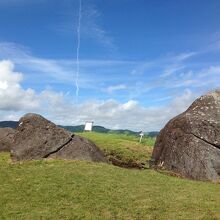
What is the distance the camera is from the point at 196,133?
3058 cm

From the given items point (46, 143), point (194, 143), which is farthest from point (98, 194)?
point (46, 143)

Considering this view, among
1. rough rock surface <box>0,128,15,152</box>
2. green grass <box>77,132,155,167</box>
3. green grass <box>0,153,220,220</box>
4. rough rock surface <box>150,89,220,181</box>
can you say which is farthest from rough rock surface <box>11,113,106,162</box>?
rough rock surface <box>0,128,15,152</box>

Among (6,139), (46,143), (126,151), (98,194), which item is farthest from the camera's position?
(6,139)

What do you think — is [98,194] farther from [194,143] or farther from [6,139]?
[6,139]

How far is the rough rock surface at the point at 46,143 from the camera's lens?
106 feet

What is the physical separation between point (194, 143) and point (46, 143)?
449 inches

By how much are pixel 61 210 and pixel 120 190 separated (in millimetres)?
4511

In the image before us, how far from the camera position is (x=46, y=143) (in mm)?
32688

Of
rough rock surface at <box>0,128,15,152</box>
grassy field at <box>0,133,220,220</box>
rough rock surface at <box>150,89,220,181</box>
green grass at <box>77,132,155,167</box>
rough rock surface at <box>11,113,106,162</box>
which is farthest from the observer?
rough rock surface at <box>0,128,15,152</box>

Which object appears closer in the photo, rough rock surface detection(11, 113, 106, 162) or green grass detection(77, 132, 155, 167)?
rough rock surface detection(11, 113, 106, 162)

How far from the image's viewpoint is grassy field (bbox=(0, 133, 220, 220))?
19281 millimetres

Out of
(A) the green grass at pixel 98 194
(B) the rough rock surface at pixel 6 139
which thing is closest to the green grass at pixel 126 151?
(A) the green grass at pixel 98 194

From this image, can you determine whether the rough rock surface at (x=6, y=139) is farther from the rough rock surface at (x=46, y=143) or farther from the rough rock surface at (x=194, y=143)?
the rough rock surface at (x=194, y=143)

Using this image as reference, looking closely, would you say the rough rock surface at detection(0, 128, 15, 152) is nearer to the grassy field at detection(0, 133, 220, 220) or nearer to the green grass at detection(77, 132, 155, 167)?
the green grass at detection(77, 132, 155, 167)
